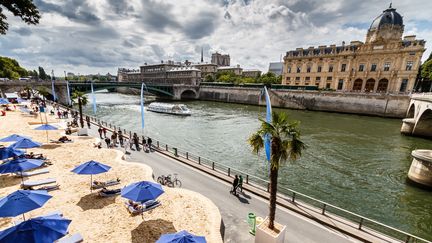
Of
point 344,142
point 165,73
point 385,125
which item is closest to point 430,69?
point 385,125

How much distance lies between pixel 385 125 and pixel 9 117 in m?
74.3

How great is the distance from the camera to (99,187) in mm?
→ 12914

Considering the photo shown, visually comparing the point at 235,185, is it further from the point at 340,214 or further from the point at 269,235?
the point at 340,214

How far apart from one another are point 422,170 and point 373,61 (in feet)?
235

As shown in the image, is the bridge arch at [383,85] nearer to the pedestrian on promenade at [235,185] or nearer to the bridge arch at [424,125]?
the bridge arch at [424,125]

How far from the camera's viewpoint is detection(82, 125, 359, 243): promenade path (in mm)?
9797

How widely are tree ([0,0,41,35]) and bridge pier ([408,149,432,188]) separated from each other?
118ft

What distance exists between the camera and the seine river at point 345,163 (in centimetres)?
1541

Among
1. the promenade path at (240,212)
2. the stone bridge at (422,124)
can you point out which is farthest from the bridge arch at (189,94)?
the promenade path at (240,212)

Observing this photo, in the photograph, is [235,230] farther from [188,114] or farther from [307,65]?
[307,65]

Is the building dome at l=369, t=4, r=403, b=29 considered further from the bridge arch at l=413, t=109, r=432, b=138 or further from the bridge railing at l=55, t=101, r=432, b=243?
the bridge railing at l=55, t=101, r=432, b=243

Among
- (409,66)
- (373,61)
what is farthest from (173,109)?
(409,66)

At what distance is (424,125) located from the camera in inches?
1435

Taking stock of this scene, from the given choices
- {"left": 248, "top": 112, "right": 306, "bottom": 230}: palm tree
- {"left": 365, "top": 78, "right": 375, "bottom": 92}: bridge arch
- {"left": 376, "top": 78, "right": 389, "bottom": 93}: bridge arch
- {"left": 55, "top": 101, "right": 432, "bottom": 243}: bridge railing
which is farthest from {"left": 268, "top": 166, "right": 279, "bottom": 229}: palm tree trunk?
{"left": 376, "top": 78, "right": 389, "bottom": 93}: bridge arch
